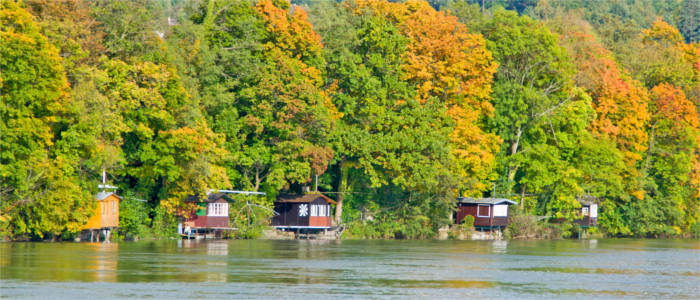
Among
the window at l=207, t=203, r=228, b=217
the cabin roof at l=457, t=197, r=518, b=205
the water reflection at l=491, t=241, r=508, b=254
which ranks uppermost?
the cabin roof at l=457, t=197, r=518, b=205

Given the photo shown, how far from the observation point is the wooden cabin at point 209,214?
7756 cm

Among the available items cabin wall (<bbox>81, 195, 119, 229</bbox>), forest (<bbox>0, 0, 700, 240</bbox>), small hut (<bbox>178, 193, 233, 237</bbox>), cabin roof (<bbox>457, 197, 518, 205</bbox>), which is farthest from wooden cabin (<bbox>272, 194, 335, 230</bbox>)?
cabin wall (<bbox>81, 195, 119, 229</bbox>)

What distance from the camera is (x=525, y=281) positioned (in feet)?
163

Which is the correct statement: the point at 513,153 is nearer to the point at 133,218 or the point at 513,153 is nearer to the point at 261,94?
the point at 261,94

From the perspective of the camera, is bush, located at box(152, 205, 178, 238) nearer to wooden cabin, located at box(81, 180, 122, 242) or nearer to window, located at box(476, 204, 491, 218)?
wooden cabin, located at box(81, 180, 122, 242)

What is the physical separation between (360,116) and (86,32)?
2453cm

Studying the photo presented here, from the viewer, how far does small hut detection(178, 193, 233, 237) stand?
77.4m

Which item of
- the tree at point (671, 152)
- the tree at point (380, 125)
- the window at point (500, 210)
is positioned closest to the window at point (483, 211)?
the window at point (500, 210)

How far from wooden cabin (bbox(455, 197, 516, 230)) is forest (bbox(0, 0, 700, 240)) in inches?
57.1

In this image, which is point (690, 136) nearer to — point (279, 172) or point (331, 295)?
point (279, 172)

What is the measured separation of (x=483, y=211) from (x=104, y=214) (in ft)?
119

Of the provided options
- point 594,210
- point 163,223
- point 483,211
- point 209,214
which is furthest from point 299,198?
point 594,210

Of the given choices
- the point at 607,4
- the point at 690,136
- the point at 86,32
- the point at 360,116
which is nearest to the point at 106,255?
the point at 86,32

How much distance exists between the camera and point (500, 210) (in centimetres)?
9444
